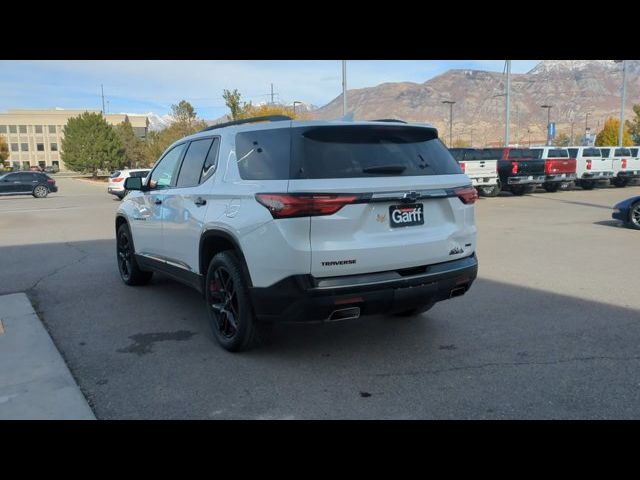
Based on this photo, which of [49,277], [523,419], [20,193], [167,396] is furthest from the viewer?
[20,193]

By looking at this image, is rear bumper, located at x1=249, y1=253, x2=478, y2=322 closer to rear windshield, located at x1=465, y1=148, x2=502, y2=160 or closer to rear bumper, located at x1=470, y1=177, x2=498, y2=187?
rear bumper, located at x1=470, y1=177, x2=498, y2=187

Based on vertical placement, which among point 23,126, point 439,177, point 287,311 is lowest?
point 287,311

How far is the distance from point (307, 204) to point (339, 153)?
0.54m

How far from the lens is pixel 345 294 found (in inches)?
149

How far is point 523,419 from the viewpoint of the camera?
331 centimetres

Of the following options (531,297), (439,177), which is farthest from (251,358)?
(531,297)

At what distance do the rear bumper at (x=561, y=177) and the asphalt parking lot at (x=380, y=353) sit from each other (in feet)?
48.9

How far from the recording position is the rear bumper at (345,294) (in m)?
3.77

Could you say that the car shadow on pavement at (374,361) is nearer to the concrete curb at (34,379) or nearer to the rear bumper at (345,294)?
the concrete curb at (34,379)

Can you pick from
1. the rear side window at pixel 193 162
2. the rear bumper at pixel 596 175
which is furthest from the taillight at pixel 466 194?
the rear bumper at pixel 596 175

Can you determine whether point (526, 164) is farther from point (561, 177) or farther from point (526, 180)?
point (561, 177)

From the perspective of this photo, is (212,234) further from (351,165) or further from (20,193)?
(20,193)

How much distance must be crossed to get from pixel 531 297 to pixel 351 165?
3399 mm

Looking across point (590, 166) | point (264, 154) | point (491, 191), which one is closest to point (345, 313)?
point (264, 154)
